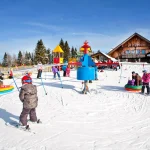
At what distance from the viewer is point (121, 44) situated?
51625 mm

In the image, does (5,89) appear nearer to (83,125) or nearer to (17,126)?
(17,126)

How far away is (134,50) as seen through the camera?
52875 millimetres

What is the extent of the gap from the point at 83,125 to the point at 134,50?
48.4 m

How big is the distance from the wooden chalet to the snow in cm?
4185

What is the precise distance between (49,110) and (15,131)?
9.39 feet

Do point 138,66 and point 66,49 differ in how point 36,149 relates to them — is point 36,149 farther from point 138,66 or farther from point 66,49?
point 66,49

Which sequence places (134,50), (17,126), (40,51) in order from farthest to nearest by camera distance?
(40,51) < (134,50) < (17,126)

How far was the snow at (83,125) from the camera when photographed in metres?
5.77

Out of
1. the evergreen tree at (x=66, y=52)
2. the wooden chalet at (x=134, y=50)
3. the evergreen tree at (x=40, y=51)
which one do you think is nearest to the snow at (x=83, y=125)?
the wooden chalet at (x=134, y=50)

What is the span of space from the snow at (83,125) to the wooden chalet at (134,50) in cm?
4185

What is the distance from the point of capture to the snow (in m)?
5.77

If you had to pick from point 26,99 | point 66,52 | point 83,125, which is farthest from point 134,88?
point 66,52

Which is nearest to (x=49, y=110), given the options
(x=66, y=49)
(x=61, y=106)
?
(x=61, y=106)

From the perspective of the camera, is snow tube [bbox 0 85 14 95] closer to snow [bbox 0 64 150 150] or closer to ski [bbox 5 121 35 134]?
snow [bbox 0 64 150 150]
